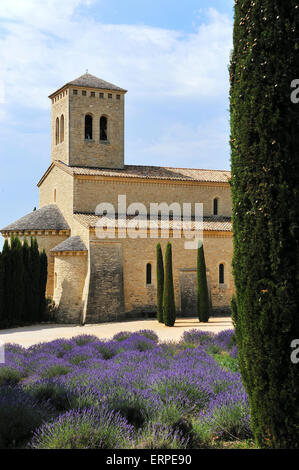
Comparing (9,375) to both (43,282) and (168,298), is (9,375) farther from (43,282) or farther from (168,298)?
(43,282)

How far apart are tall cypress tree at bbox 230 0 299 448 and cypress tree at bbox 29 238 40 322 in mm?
20226

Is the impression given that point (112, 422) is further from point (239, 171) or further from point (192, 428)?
point (239, 171)

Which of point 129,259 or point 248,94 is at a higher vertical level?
point 248,94

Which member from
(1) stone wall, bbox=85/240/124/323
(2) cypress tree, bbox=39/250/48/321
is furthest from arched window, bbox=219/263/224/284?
(2) cypress tree, bbox=39/250/48/321

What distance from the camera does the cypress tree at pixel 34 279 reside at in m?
24.7

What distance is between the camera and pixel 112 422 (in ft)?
18.4

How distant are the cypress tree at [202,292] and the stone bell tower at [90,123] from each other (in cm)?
932

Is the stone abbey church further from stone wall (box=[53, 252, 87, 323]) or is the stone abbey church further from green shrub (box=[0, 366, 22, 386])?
green shrub (box=[0, 366, 22, 386])

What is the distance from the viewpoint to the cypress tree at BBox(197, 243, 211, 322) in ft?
76.5

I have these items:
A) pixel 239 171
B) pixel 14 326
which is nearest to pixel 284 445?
pixel 239 171

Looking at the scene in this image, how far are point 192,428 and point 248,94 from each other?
399 centimetres

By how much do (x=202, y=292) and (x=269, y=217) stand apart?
18.7 metres

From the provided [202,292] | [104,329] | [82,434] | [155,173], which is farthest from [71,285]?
[82,434]
